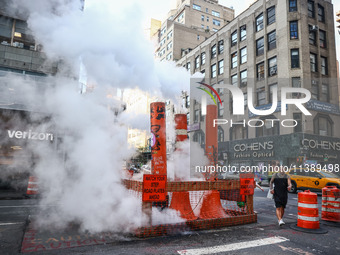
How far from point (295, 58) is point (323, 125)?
6544 mm

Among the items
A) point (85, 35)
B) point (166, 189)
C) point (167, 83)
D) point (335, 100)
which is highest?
point (335, 100)

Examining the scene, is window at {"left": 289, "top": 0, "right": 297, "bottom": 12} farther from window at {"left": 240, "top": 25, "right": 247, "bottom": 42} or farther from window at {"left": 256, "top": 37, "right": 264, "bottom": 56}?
window at {"left": 240, "top": 25, "right": 247, "bottom": 42}

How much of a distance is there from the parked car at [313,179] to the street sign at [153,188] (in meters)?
10.9

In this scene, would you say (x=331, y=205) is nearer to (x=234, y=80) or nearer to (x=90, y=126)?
(x=90, y=126)

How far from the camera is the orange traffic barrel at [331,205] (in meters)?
6.86

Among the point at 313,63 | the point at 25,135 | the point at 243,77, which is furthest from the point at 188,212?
the point at 243,77

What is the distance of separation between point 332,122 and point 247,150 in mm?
7849

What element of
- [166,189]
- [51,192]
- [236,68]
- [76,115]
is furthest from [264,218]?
[236,68]

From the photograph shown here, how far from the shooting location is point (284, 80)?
2214cm

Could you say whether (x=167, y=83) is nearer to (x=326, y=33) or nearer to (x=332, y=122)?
(x=332, y=122)

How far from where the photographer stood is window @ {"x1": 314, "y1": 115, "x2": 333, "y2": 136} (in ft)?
70.2

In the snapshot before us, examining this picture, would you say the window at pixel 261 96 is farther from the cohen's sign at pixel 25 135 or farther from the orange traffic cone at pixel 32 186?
the orange traffic cone at pixel 32 186

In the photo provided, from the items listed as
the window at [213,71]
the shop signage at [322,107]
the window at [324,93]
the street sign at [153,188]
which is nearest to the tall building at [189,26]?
the window at [213,71]

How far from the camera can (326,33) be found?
78.0 feet
